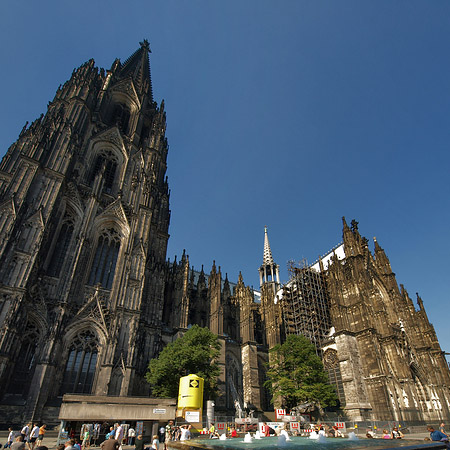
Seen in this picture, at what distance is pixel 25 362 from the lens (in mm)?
19453

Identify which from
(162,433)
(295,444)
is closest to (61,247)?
(162,433)

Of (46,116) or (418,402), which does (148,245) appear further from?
(418,402)

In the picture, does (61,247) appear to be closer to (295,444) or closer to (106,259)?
(106,259)

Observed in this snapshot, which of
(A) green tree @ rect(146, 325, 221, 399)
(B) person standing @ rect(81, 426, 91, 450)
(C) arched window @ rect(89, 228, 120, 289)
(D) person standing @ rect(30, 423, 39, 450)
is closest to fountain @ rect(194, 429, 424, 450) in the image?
(B) person standing @ rect(81, 426, 91, 450)

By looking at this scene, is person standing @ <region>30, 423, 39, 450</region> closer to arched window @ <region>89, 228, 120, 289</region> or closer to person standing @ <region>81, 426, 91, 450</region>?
person standing @ <region>81, 426, 91, 450</region>

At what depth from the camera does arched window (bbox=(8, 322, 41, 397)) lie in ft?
61.3

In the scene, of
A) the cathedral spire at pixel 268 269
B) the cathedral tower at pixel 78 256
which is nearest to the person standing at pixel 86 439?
the cathedral tower at pixel 78 256

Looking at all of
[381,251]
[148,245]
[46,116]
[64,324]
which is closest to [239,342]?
[148,245]

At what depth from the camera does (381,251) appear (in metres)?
45.0

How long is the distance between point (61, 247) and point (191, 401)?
16560 mm

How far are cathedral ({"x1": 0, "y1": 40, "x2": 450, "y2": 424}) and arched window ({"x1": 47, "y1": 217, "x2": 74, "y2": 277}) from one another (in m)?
0.09

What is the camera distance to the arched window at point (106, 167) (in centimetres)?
3135

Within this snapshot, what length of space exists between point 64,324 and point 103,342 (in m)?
3.07

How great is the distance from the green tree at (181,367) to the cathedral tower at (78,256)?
2.01 meters
